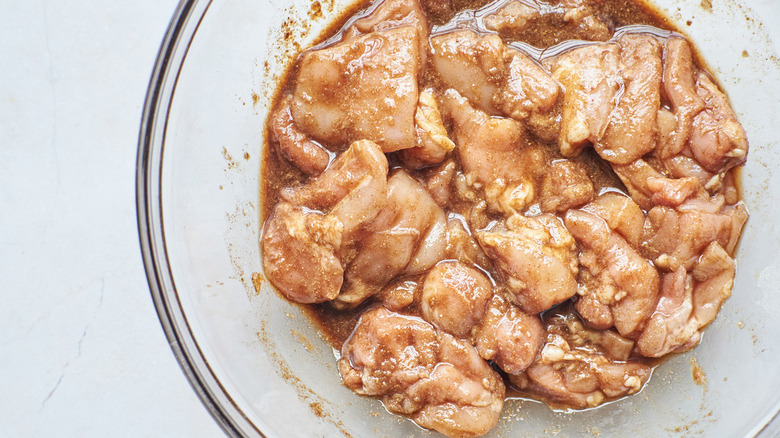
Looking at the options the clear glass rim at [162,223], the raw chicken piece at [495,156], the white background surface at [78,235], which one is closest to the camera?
the clear glass rim at [162,223]

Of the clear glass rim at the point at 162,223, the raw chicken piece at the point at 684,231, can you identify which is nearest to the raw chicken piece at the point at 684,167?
the raw chicken piece at the point at 684,231

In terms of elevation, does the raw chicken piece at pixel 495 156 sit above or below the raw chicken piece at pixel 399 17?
below

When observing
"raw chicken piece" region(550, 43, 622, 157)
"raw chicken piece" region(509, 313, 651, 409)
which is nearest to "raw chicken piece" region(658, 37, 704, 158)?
"raw chicken piece" region(550, 43, 622, 157)

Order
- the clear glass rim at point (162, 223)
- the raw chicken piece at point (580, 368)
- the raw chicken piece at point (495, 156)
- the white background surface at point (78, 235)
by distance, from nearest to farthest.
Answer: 1. the clear glass rim at point (162, 223)
2. the raw chicken piece at point (495, 156)
3. the raw chicken piece at point (580, 368)
4. the white background surface at point (78, 235)

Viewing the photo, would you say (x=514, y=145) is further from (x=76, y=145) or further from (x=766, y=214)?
(x=76, y=145)

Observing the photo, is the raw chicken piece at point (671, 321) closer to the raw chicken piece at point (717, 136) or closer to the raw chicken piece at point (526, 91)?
the raw chicken piece at point (717, 136)

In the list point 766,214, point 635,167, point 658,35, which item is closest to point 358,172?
point 635,167

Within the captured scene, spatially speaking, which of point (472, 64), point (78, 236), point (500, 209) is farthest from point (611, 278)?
point (78, 236)
